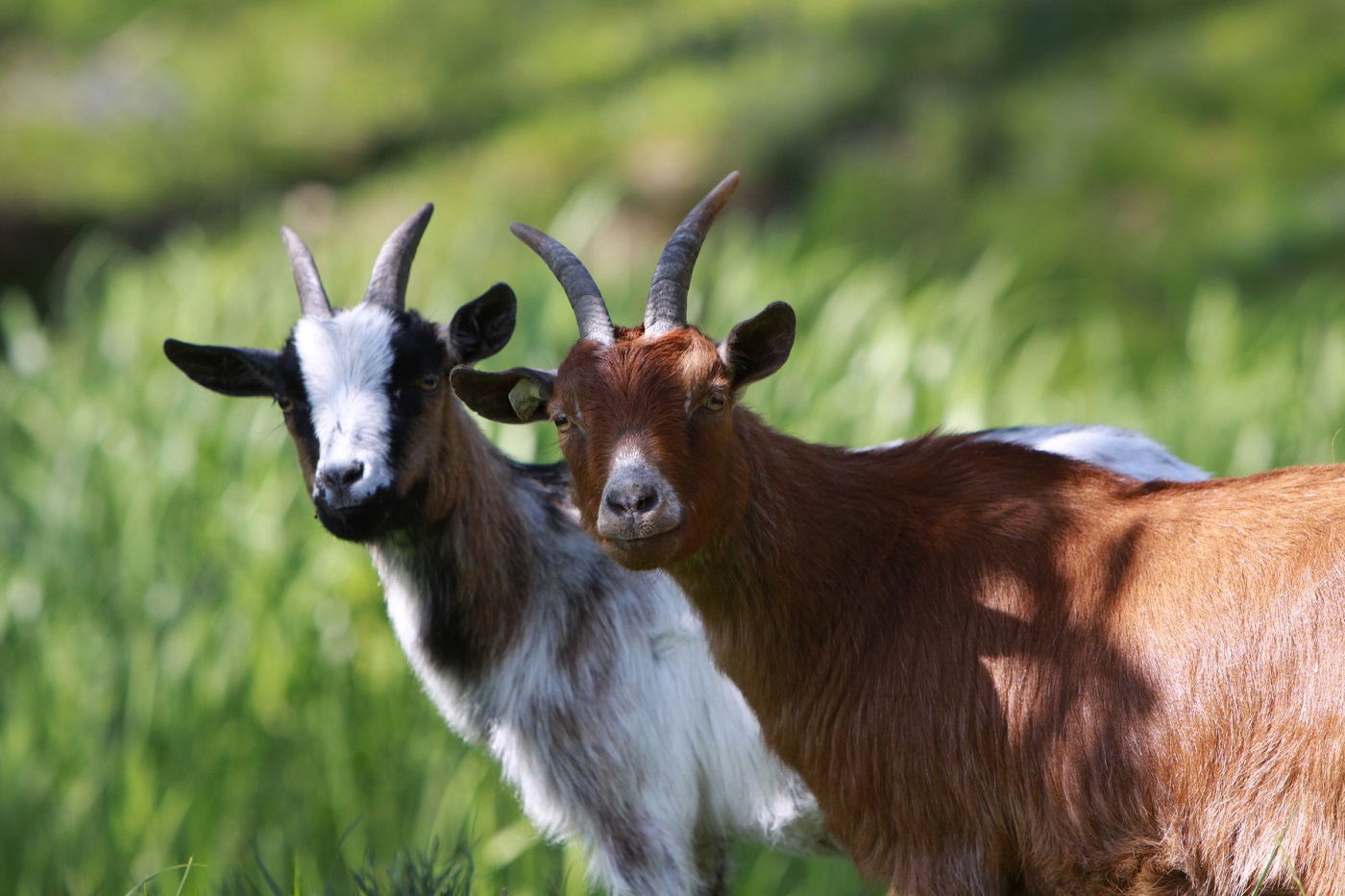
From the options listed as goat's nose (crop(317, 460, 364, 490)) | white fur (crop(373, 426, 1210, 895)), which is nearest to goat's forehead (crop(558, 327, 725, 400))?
goat's nose (crop(317, 460, 364, 490))

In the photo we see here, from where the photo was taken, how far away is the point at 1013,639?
3.06 metres

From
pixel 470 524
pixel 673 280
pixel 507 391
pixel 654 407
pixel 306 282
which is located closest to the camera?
pixel 654 407

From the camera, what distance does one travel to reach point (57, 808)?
4.80 metres

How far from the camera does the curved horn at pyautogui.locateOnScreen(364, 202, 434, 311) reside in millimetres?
4062

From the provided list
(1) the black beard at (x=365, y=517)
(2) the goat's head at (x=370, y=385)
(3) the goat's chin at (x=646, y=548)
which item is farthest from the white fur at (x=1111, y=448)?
(1) the black beard at (x=365, y=517)

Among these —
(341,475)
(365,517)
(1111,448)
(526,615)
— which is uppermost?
(341,475)

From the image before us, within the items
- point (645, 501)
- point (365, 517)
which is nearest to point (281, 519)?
point (365, 517)

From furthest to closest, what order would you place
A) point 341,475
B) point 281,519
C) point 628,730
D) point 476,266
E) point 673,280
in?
point 476,266, point 281,519, point 628,730, point 341,475, point 673,280

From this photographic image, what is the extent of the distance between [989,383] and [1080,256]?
4.08 metres

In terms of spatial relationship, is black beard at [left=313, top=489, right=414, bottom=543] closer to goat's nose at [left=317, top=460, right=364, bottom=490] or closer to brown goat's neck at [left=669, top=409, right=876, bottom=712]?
goat's nose at [left=317, top=460, right=364, bottom=490]

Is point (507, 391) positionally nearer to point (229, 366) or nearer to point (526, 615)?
point (526, 615)

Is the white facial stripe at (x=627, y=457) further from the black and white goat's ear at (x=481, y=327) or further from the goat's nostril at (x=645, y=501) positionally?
the black and white goat's ear at (x=481, y=327)

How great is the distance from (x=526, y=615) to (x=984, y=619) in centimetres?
143

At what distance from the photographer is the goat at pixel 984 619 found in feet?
9.18
